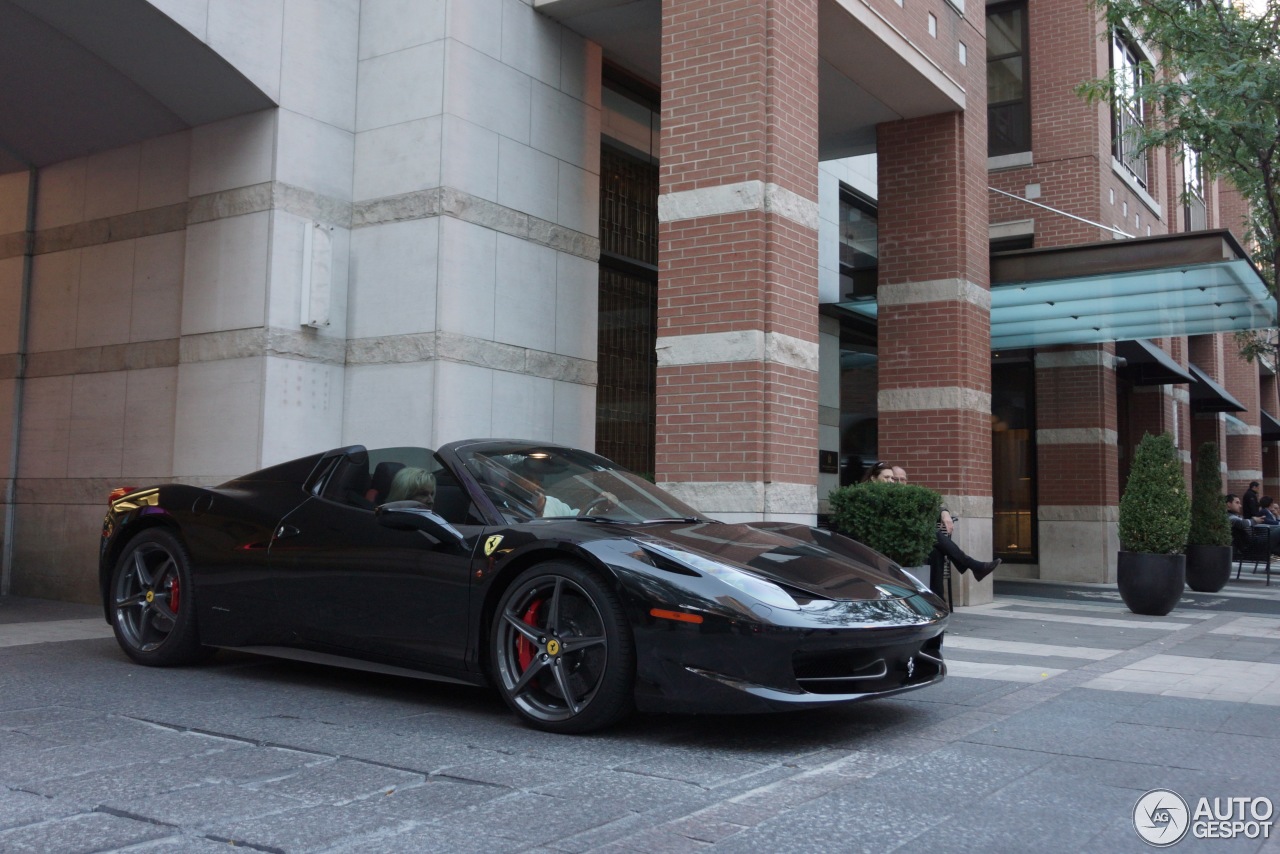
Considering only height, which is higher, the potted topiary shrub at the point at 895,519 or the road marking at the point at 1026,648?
the potted topiary shrub at the point at 895,519

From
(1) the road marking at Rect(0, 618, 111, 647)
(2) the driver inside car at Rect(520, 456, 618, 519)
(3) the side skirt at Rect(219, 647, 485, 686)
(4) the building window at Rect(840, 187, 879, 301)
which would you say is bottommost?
(1) the road marking at Rect(0, 618, 111, 647)

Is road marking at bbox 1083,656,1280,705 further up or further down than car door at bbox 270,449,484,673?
further down

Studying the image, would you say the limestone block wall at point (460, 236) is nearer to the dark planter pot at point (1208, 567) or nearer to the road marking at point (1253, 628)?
the road marking at point (1253, 628)

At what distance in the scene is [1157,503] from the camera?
35.2 feet

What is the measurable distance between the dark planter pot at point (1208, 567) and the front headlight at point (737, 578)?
39.6ft

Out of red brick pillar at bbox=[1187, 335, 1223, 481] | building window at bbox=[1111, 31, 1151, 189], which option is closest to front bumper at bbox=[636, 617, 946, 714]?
building window at bbox=[1111, 31, 1151, 189]

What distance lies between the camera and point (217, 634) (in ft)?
19.3

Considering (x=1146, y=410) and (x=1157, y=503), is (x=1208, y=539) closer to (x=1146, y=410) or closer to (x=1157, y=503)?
(x=1157, y=503)

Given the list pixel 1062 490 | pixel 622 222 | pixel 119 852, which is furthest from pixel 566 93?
pixel 1062 490

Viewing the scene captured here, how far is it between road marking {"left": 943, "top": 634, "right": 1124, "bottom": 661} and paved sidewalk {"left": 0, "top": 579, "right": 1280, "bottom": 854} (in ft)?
3.37

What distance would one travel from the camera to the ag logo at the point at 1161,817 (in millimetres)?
Result: 3223

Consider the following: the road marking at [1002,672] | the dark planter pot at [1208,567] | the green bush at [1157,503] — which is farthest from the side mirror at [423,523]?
the dark planter pot at [1208,567]

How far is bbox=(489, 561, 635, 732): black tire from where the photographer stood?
4406 mm

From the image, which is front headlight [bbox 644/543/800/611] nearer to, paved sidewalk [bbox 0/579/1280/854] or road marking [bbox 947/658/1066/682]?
paved sidewalk [bbox 0/579/1280/854]
